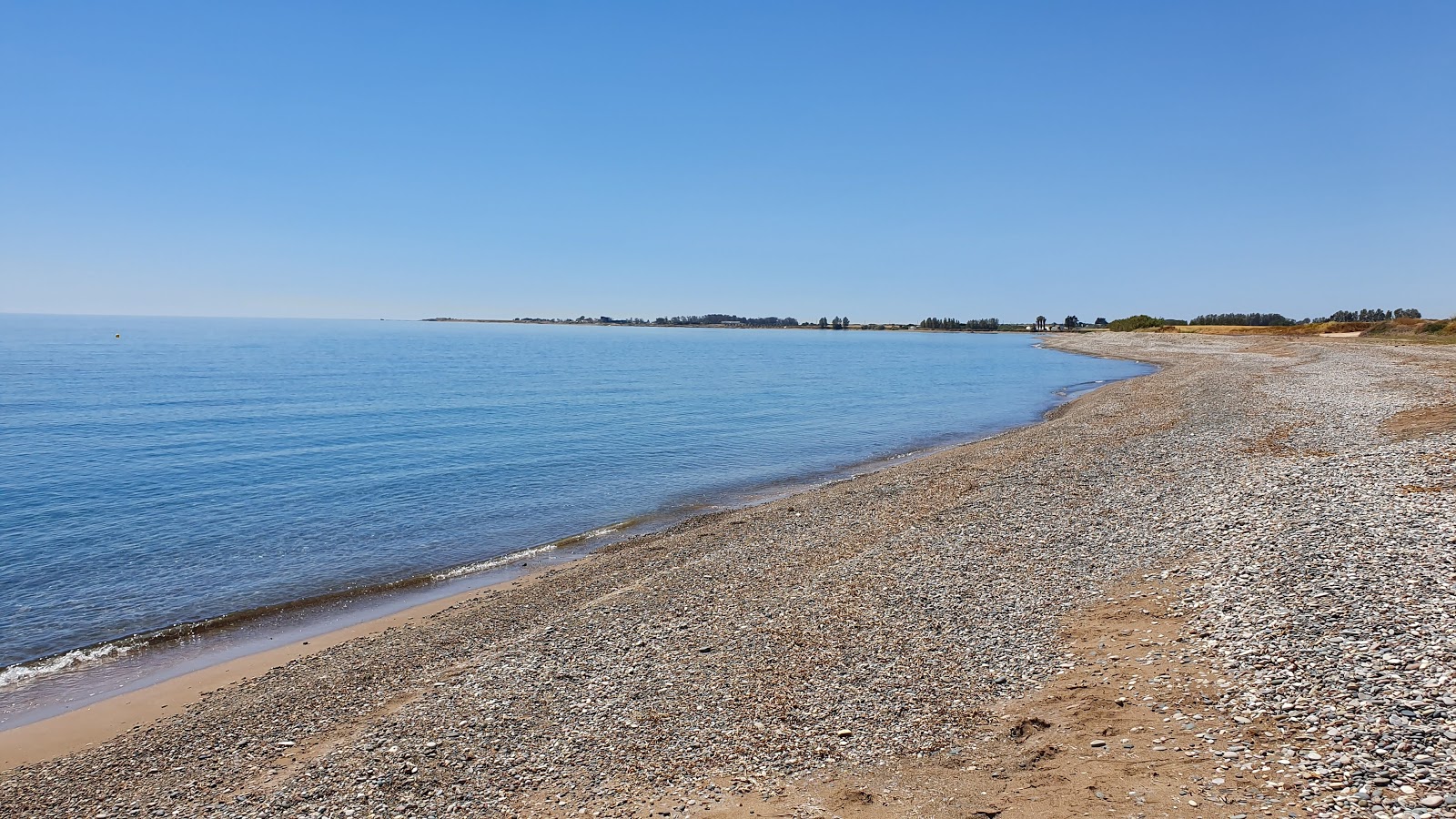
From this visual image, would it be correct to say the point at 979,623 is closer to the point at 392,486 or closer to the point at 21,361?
the point at 392,486

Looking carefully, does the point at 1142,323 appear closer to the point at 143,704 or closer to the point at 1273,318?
the point at 1273,318

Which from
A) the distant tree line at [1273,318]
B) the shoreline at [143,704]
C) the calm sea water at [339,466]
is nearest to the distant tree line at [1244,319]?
the distant tree line at [1273,318]

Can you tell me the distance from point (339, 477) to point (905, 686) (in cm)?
2658

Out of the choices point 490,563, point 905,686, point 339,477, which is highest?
point 905,686

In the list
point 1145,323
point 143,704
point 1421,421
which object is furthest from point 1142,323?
point 143,704

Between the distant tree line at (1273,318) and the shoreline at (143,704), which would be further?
the distant tree line at (1273,318)

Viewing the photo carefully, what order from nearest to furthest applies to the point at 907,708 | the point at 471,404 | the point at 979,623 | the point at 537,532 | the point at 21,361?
the point at 907,708, the point at 979,623, the point at 537,532, the point at 471,404, the point at 21,361

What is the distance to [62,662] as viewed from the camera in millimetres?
14250

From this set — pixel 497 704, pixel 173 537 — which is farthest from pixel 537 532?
pixel 497 704

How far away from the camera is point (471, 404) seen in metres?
52.9

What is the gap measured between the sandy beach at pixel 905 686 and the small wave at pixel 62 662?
8.25 ft

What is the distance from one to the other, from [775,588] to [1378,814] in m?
9.60

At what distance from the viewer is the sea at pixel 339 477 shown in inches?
682

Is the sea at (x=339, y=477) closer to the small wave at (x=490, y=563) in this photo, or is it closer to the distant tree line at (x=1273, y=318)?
the small wave at (x=490, y=563)
